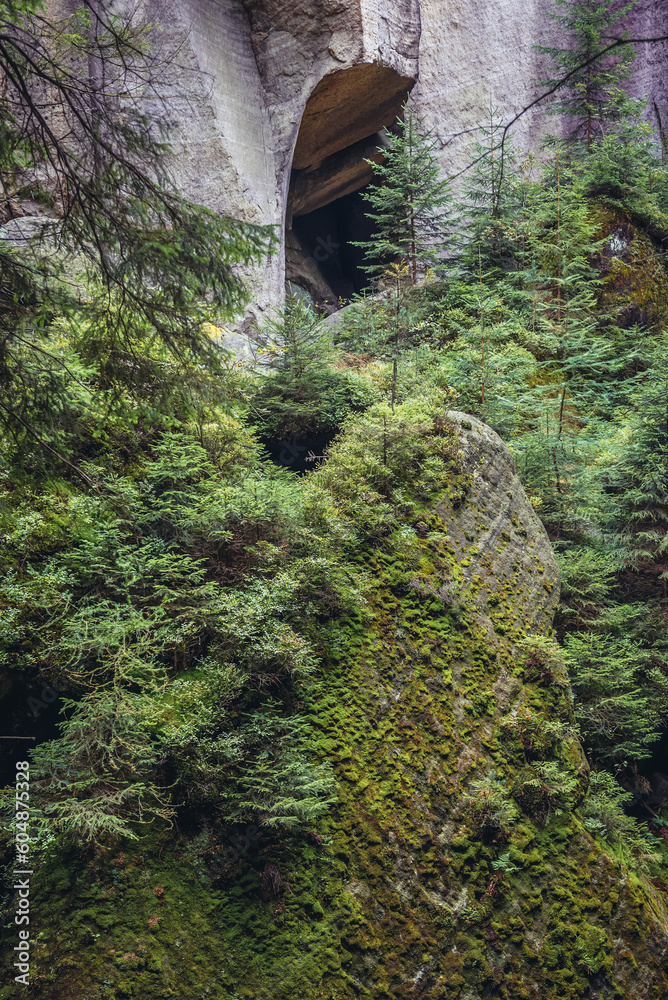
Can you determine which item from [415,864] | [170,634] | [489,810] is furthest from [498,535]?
[170,634]

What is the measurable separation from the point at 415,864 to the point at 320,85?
1632cm

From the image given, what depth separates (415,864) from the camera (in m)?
4.12

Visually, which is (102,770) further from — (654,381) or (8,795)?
(654,381)

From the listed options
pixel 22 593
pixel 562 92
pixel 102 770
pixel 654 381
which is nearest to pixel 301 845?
pixel 102 770

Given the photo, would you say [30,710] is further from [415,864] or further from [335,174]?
[335,174]

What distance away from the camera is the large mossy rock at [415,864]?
10.9ft

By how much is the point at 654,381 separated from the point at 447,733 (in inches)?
229

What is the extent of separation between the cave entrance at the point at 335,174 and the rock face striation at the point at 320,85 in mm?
45

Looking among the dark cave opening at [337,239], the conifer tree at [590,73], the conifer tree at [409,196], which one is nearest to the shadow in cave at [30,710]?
the conifer tree at [409,196]

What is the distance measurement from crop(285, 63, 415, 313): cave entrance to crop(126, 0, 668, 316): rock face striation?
0.04m

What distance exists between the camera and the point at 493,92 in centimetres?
1781

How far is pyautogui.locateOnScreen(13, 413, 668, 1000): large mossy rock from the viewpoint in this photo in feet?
10.9

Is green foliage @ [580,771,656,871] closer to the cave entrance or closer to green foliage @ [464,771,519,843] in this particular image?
green foliage @ [464,771,519,843]

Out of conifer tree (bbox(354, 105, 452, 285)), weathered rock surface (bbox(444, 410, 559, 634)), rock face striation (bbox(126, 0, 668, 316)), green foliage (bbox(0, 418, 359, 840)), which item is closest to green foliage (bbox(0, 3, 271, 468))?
green foliage (bbox(0, 418, 359, 840))
